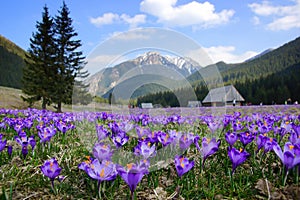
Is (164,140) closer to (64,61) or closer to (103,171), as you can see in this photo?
(103,171)

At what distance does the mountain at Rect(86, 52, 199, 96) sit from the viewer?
13.2 ft

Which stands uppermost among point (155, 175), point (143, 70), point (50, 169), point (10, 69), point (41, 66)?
point (10, 69)

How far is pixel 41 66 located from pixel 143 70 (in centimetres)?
2241

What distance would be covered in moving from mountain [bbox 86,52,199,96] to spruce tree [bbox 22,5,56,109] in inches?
822

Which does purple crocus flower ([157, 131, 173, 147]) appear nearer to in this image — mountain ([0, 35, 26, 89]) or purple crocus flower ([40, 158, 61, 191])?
purple crocus flower ([40, 158, 61, 191])

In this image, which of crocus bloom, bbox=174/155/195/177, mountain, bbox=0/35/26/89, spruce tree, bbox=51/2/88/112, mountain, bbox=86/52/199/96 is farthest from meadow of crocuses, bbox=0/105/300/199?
mountain, bbox=0/35/26/89

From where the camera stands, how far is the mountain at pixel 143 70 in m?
4.04

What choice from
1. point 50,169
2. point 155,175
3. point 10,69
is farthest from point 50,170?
point 10,69

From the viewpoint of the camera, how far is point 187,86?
4.46 m

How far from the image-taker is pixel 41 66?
24.6m

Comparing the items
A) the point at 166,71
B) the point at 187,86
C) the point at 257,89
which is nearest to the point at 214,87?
the point at 187,86

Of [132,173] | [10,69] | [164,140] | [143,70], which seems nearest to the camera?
[132,173]

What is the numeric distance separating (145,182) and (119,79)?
9.39 feet

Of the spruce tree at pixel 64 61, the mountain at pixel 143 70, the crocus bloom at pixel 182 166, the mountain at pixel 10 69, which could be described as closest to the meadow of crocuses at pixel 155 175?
the crocus bloom at pixel 182 166
